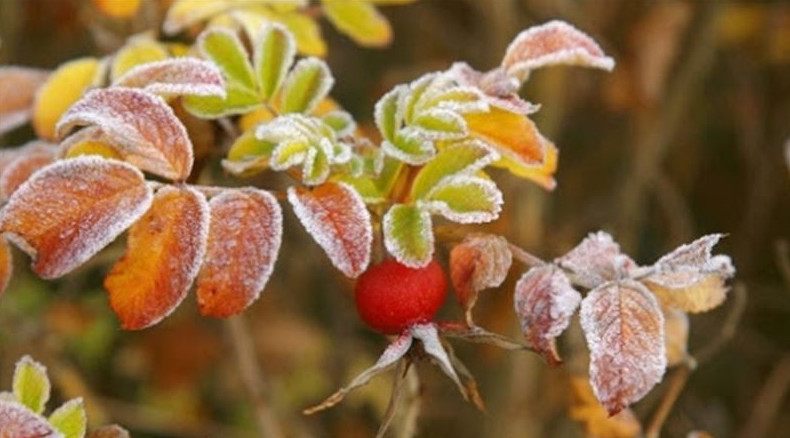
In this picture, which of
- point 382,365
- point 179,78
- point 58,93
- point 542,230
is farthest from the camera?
point 542,230

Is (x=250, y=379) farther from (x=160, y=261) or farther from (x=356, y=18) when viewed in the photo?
(x=160, y=261)

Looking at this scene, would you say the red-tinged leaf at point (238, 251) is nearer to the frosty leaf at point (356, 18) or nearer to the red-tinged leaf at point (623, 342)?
the red-tinged leaf at point (623, 342)

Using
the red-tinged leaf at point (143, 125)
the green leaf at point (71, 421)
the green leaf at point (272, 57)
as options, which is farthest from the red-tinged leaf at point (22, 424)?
the green leaf at point (272, 57)

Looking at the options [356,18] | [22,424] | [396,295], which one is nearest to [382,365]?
[396,295]

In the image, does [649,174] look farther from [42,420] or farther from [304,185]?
[42,420]

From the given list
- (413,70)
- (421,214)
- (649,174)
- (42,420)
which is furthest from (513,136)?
(413,70)

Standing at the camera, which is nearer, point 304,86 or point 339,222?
point 339,222
